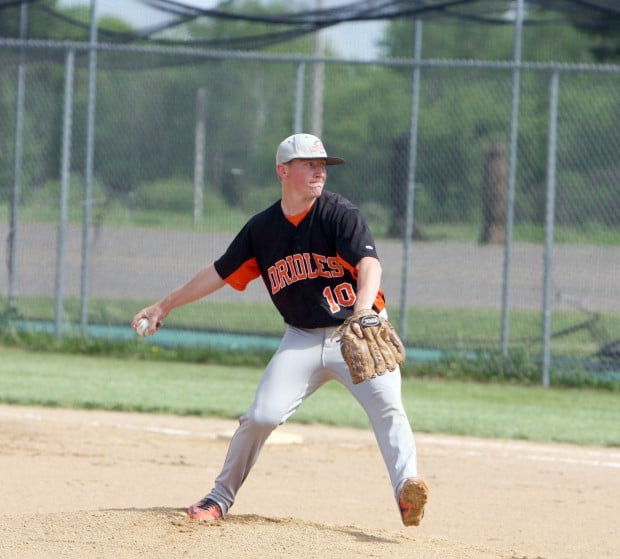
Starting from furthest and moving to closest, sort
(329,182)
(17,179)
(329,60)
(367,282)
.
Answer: (17,179)
(329,182)
(329,60)
(367,282)

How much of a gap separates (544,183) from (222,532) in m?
7.19

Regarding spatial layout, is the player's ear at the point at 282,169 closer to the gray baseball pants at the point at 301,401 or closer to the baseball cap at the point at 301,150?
the baseball cap at the point at 301,150

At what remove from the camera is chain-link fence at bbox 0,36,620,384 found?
11.1 metres

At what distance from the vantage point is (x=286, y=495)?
6547 mm

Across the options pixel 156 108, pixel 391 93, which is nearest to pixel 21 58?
pixel 156 108

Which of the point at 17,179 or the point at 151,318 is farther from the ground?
the point at 17,179

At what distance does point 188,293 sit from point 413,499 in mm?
1556

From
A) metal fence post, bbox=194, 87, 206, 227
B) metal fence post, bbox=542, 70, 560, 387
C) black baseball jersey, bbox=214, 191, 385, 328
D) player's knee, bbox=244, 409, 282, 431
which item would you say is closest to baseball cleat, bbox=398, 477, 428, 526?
player's knee, bbox=244, 409, 282, 431

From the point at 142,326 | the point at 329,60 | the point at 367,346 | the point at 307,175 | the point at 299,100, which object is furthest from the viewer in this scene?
the point at 299,100

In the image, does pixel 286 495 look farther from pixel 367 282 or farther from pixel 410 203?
pixel 410 203

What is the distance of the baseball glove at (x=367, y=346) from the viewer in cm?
467

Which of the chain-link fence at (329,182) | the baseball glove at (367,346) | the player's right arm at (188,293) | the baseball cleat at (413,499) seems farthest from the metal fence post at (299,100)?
the baseball cleat at (413,499)

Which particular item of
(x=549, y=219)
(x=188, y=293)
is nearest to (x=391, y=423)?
(x=188, y=293)

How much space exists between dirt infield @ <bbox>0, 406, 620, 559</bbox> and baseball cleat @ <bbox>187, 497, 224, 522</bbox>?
54 millimetres
